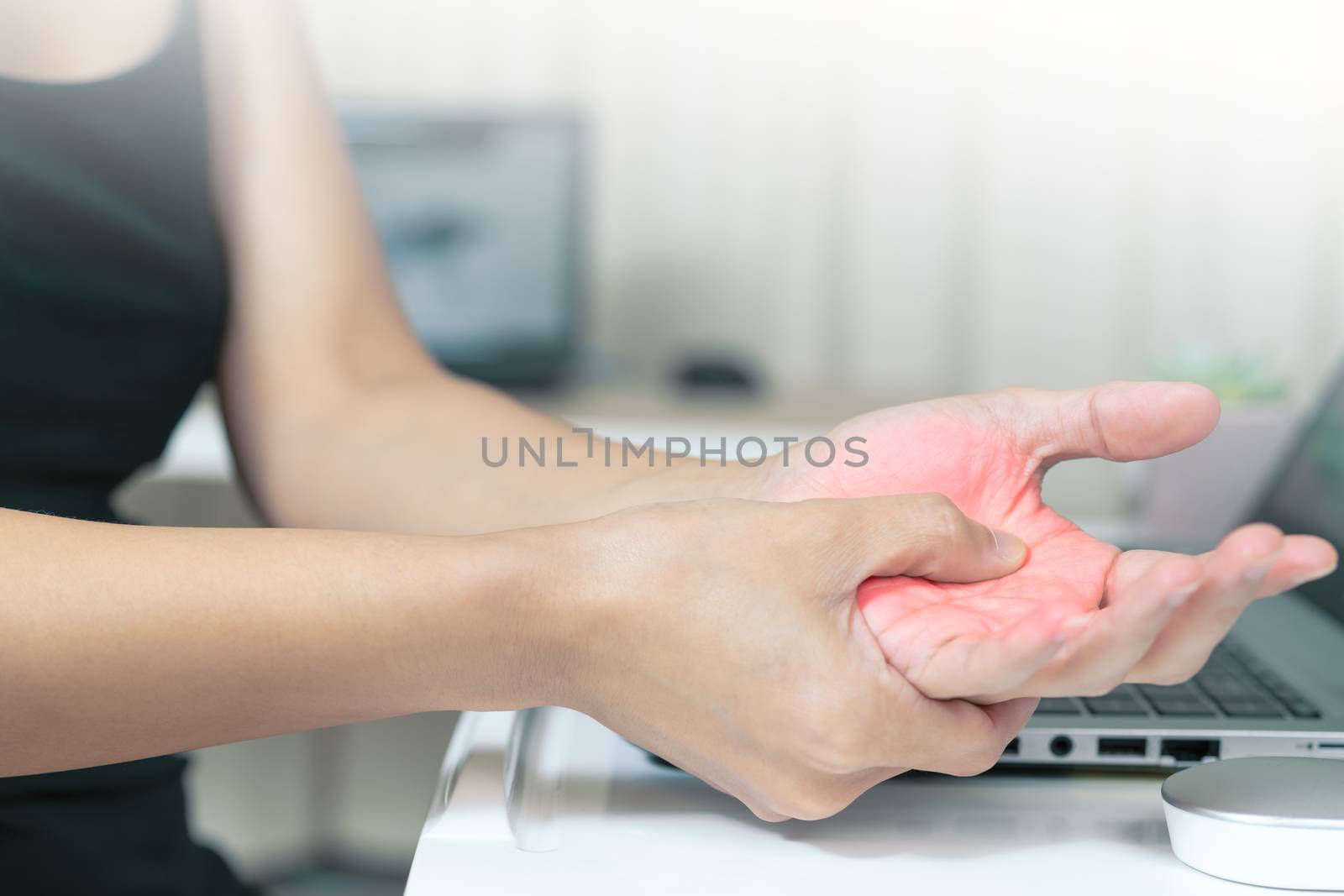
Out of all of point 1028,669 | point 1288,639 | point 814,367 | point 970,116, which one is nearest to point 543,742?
point 1028,669

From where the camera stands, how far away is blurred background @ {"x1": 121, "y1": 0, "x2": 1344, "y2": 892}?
1724 millimetres

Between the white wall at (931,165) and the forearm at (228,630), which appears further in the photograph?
the white wall at (931,165)

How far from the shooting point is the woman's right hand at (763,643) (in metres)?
0.36

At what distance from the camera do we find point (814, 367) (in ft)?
6.01

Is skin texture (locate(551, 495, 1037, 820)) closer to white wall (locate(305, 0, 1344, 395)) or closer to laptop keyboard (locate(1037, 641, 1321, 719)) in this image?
laptop keyboard (locate(1037, 641, 1321, 719))

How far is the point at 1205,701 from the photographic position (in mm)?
462

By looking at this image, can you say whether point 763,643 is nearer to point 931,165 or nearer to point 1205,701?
point 1205,701

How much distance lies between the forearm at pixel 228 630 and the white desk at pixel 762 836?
0.17 ft

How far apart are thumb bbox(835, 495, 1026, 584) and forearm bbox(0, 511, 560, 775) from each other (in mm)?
117

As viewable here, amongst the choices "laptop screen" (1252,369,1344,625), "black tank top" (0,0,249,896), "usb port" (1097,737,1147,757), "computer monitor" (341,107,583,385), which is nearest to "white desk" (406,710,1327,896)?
"usb port" (1097,737,1147,757)

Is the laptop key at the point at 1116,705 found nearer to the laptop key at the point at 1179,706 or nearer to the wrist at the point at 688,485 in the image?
the laptop key at the point at 1179,706

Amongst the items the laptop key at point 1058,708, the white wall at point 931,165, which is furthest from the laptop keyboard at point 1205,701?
the white wall at point 931,165

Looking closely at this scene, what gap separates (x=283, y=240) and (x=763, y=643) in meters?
0.44

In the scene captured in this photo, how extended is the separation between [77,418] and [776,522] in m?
0.42
